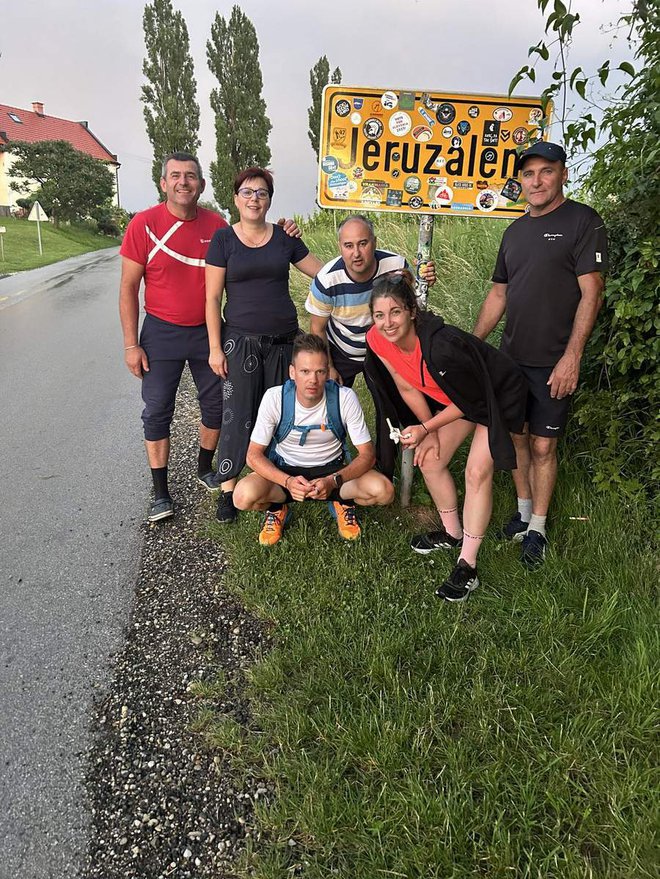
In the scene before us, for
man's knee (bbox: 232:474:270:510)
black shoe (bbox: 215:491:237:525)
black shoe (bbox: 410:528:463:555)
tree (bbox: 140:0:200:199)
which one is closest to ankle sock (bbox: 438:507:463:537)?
black shoe (bbox: 410:528:463:555)

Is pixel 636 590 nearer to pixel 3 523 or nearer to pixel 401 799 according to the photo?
pixel 401 799

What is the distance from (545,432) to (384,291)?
1.20 m

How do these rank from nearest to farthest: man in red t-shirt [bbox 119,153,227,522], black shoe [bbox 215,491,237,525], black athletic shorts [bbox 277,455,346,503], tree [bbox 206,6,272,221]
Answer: black athletic shorts [bbox 277,455,346,503] < man in red t-shirt [bbox 119,153,227,522] < black shoe [bbox 215,491,237,525] < tree [bbox 206,6,272,221]

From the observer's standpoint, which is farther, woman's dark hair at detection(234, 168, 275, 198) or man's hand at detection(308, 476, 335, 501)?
woman's dark hair at detection(234, 168, 275, 198)

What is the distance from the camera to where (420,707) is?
232 centimetres

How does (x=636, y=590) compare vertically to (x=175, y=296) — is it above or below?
below

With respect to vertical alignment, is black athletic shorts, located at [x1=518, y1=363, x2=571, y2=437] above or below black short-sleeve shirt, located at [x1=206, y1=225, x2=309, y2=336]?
below

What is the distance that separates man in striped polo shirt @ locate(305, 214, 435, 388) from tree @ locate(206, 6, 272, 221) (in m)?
27.9

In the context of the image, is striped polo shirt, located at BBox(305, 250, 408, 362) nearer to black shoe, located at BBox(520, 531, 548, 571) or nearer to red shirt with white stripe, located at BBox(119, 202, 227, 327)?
red shirt with white stripe, located at BBox(119, 202, 227, 327)

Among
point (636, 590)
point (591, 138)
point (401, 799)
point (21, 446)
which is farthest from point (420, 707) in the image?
point (21, 446)

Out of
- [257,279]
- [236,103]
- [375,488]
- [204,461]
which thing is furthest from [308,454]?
[236,103]

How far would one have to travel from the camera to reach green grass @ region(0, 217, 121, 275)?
2313cm

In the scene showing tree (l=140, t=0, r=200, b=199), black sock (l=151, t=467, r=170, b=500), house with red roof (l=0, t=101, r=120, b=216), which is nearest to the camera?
black sock (l=151, t=467, r=170, b=500)

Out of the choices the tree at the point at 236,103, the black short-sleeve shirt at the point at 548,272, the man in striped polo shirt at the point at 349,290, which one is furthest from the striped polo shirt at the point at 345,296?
the tree at the point at 236,103
